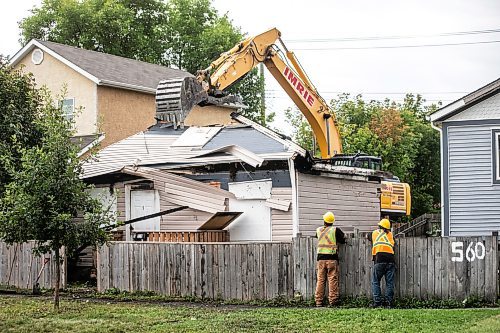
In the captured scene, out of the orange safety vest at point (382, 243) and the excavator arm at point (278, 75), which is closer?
the orange safety vest at point (382, 243)

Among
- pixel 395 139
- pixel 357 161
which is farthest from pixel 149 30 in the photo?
pixel 357 161

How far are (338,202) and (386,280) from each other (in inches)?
273

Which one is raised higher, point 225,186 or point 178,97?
point 178,97

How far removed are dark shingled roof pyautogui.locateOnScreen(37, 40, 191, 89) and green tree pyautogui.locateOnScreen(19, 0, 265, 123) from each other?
14.2m

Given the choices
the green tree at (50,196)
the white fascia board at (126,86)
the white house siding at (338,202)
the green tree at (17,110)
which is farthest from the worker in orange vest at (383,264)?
the white fascia board at (126,86)

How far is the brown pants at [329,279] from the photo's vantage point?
58.1 ft

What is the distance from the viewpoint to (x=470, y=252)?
56.5ft

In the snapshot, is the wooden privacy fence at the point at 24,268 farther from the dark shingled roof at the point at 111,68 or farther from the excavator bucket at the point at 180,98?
the dark shingled roof at the point at 111,68

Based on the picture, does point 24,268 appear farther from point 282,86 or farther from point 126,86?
point 126,86

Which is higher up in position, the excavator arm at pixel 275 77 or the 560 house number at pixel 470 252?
the excavator arm at pixel 275 77

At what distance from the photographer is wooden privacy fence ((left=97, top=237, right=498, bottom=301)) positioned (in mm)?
17234

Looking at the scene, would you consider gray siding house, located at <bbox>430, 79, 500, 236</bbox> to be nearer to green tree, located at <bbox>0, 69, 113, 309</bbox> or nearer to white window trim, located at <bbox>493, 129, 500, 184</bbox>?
white window trim, located at <bbox>493, 129, 500, 184</bbox>

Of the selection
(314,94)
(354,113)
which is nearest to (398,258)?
(314,94)

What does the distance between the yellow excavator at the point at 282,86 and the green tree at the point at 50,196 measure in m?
6.10
